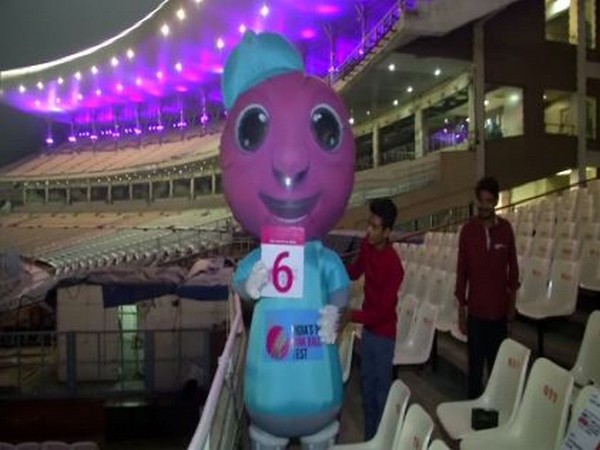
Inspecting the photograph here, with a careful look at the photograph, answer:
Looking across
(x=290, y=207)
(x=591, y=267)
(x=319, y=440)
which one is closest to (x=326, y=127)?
(x=290, y=207)

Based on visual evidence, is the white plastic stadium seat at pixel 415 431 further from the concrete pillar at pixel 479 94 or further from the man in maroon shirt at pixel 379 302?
the concrete pillar at pixel 479 94

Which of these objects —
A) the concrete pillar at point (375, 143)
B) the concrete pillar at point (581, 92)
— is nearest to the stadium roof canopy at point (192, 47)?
the concrete pillar at point (375, 143)

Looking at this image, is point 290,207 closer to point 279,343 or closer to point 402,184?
point 279,343

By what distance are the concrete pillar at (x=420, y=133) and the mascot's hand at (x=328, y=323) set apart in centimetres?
1999

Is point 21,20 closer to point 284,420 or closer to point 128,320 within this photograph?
point 128,320

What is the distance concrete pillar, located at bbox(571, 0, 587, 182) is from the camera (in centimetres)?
1997

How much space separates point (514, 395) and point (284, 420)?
123 cm

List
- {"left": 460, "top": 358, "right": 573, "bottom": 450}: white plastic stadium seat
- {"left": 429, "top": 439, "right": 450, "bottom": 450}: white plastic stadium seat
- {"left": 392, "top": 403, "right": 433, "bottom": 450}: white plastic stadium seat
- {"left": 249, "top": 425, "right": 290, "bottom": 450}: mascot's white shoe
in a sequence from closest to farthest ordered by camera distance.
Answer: {"left": 429, "top": 439, "right": 450, "bottom": 450}: white plastic stadium seat
{"left": 392, "top": 403, "right": 433, "bottom": 450}: white plastic stadium seat
{"left": 460, "top": 358, "right": 573, "bottom": 450}: white plastic stadium seat
{"left": 249, "top": 425, "right": 290, "bottom": 450}: mascot's white shoe

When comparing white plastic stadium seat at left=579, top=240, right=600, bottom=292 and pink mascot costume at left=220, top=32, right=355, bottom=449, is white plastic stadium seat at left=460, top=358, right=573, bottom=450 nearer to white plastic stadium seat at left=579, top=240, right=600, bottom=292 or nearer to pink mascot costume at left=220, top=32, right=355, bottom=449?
pink mascot costume at left=220, top=32, right=355, bottom=449

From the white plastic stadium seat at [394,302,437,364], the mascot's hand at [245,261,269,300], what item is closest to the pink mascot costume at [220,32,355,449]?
the mascot's hand at [245,261,269,300]

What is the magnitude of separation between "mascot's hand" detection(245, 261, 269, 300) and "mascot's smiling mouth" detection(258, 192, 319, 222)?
303 mm

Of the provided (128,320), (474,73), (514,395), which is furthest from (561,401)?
(474,73)

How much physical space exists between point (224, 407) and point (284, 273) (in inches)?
29.6

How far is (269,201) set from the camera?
11.5ft
